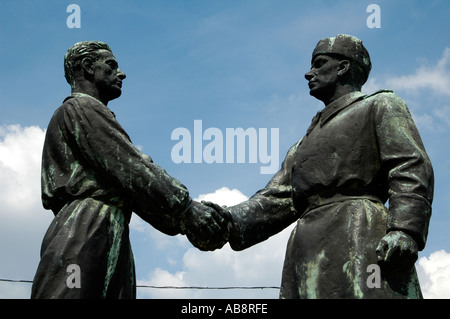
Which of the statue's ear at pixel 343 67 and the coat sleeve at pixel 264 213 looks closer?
the statue's ear at pixel 343 67

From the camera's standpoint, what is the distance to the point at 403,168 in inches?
313

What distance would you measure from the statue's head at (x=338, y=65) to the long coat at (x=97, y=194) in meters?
1.82

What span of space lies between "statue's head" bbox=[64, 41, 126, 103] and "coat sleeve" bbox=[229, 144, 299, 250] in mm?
1817

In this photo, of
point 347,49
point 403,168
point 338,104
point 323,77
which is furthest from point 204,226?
point 347,49

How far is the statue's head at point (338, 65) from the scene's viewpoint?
29.2 ft

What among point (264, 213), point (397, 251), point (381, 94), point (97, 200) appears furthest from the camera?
point (264, 213)

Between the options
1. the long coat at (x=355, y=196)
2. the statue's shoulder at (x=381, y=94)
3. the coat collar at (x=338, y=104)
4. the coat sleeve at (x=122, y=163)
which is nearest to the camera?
the long coat at (x=355, y=196)

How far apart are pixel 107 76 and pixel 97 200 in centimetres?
146

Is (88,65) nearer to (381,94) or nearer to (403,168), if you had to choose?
(381,94)

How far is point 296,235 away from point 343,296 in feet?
2.98

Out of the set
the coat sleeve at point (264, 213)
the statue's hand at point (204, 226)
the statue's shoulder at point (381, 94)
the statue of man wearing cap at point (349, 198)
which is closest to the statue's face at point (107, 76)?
the statue's hand at point (204, 226)

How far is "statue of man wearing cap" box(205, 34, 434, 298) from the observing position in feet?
25.1

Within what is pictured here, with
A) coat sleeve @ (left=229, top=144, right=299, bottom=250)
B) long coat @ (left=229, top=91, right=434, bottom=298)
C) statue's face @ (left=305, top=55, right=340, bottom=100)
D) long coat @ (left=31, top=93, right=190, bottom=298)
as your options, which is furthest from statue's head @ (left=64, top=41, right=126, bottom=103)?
statue's face @ (left=305, top=55, right=340, bottom=100)

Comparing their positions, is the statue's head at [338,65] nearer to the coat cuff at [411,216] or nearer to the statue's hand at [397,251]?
the coat cuff at [411,216]
